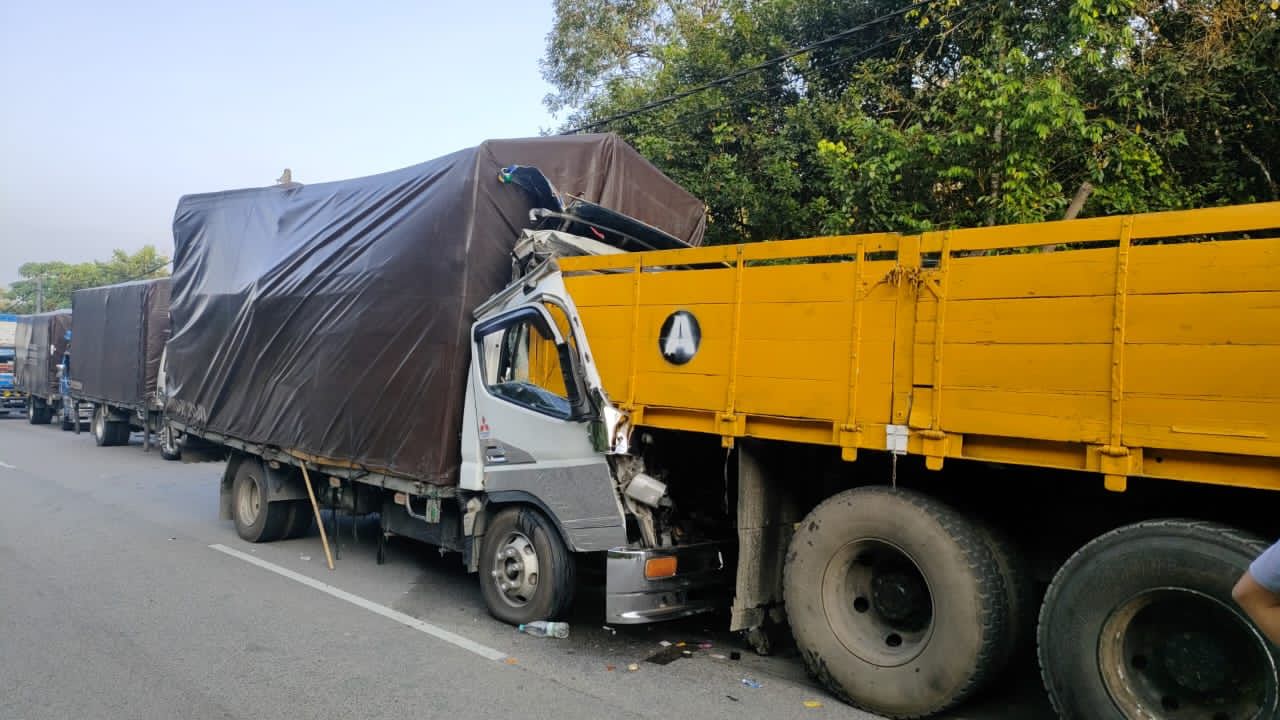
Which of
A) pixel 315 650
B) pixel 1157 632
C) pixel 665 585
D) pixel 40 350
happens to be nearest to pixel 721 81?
pixel 665 585

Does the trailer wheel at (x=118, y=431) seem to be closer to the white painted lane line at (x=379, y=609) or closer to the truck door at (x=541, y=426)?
the white painted lane line at (x=379, y=609)

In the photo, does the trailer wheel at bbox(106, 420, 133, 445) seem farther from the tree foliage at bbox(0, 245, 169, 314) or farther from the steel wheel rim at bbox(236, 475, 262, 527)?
the tree foliage at bbox(0, 245, 169, 314)

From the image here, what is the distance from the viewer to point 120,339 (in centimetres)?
1895

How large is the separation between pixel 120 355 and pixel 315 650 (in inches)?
620

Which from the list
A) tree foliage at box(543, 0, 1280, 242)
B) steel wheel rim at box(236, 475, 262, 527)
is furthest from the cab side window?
tree foliage at box(543, 0, 1280, 242)

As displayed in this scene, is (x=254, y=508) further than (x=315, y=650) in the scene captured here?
Yes

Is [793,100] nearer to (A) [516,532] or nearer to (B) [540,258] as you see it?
(B) [540,258]

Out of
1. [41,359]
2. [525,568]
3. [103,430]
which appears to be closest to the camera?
[525,568]

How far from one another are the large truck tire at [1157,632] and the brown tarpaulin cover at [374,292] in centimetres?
458

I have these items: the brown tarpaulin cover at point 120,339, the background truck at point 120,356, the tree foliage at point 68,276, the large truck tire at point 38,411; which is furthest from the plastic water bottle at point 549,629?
the tree foliage at point 68,276

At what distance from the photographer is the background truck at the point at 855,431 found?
3.78 m

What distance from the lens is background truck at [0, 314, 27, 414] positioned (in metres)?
29.0

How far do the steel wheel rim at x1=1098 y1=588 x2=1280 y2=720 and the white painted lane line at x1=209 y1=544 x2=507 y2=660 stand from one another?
3.66m

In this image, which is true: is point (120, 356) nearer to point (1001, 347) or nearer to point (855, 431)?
point (855, 431)
